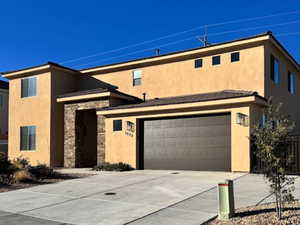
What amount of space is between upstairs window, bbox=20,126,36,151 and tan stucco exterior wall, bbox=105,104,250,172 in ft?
20.8

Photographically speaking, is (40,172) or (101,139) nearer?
(40,172)

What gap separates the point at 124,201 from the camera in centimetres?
916

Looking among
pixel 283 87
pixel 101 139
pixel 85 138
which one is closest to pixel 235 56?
pixel 283 87

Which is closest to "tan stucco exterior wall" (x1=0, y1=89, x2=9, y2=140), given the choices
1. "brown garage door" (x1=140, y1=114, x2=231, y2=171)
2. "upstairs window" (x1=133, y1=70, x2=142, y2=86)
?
"upstairs window" (x1=133, y1=70, x2=142, y2=86)

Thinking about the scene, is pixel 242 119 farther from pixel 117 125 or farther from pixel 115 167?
pixel 117 125

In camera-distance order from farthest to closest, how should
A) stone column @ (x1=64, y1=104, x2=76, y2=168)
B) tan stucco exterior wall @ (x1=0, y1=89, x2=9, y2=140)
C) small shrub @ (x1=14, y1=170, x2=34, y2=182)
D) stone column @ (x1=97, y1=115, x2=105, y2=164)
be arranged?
1. tan stucco exterior wall @ (x1=0, y1=89, x2=9, y2=140)
2. stone column @ (x1=64, y1=104, x2=76, y2=168)
3. stone column @ (x1=97, y1=115, x2=105, y2=164)
4. small shrub @ (x1=14, y1=170, x2=34, y2=182)

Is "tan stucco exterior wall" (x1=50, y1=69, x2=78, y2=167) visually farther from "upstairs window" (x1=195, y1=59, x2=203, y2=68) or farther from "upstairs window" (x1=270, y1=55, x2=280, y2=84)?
"upstairs window" (x1=270, y1=55, x2=280, y2=84)

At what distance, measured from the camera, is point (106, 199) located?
9523mm

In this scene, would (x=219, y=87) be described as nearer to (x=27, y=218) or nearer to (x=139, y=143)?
(x=139, y=143)

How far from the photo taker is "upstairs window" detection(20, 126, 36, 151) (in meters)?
22.2

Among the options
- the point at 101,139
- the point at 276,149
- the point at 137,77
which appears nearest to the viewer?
the point at 276,149

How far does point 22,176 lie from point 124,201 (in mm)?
6127

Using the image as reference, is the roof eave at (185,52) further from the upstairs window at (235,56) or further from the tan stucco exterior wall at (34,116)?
the tan stucco exterior wall at (34,116)

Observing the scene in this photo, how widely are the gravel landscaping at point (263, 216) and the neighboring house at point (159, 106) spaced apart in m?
7.21
